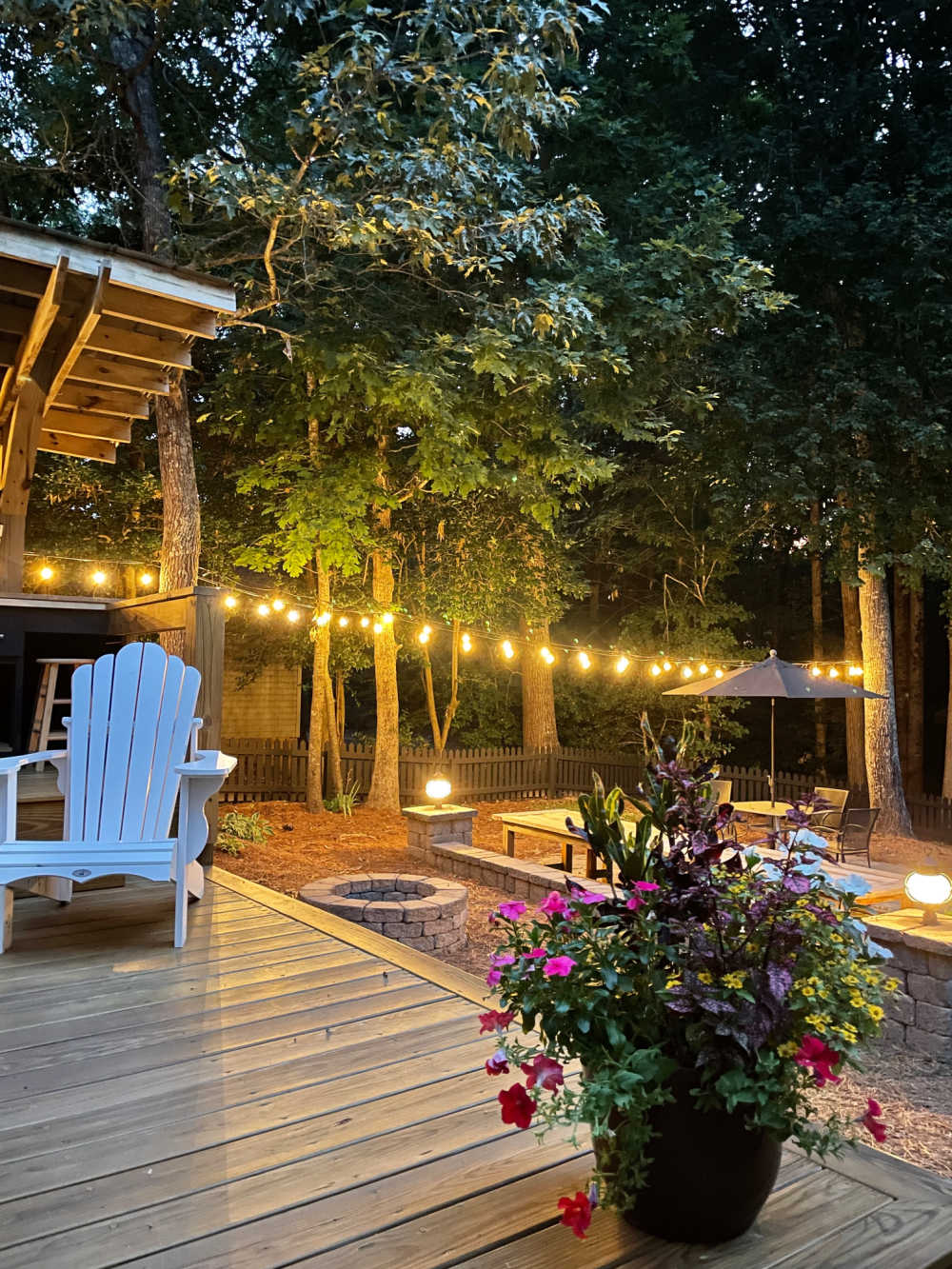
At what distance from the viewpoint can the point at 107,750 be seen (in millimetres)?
3271

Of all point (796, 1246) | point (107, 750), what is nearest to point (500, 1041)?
point (796, 1246)

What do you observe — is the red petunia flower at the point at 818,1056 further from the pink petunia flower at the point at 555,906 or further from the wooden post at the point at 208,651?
the wooden post at the point at 208,651

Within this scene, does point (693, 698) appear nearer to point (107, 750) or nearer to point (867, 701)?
point (867, 701)

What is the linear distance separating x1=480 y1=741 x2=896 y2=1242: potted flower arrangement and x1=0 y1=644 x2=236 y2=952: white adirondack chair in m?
1.78

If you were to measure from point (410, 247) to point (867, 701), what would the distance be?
22.7 feet

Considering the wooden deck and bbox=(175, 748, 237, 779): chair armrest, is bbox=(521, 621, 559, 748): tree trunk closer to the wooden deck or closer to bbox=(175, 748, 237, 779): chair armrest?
bbox=(175, 748, 237, 779): chair armrest

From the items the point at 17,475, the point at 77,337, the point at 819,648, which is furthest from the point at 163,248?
the point at 819,648

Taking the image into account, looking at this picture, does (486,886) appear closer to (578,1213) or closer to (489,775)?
(489,775)

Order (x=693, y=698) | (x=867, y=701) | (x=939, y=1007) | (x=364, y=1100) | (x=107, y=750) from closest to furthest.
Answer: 1. (x=364, y=1100)
2. (x=107, y=750)
3. (x=939, y=1007)
4. (x=867, y=701)
5. (x=693, y=698)

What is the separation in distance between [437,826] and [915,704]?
831cm

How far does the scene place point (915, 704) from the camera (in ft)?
41.0

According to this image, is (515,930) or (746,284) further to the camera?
(746,284)

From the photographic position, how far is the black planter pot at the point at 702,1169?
143cm

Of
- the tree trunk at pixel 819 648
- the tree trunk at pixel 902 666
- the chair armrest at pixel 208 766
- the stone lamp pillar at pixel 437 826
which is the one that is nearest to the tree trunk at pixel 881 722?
the tree trunk at pixel 902 666
